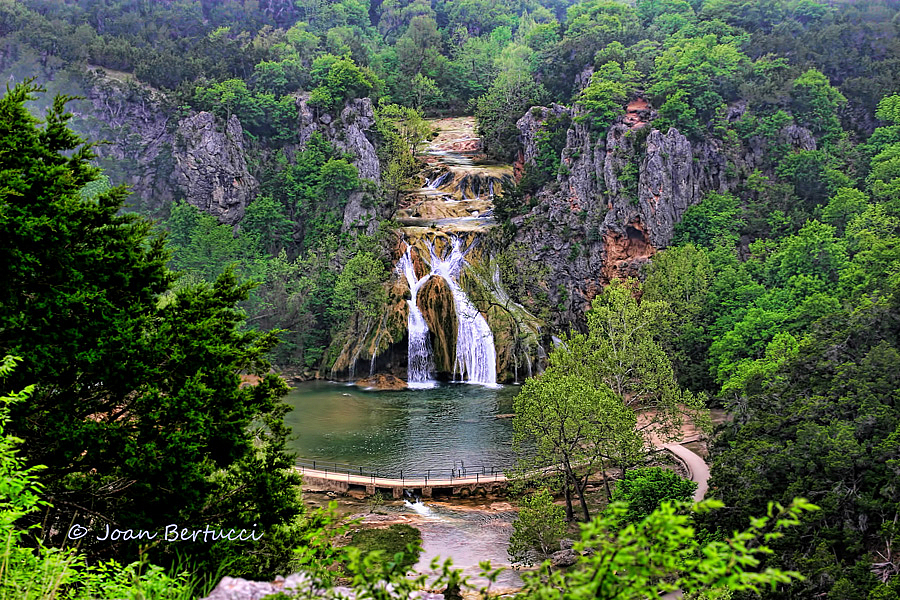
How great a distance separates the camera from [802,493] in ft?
56.9

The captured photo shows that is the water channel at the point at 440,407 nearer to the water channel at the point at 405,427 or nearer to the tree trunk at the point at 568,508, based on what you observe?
the water channel at the point at 405,427

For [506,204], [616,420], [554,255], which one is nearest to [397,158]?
[506,204]

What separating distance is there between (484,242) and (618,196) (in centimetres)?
1000

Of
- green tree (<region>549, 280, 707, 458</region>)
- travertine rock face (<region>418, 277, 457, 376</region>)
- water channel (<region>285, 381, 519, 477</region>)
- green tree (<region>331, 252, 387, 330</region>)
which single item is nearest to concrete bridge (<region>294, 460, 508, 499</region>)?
water channel (<region>285, 381, 519, 477</region>)

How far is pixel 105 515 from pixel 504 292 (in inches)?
1382

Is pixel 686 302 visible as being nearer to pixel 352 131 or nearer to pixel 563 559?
pixel 563 559

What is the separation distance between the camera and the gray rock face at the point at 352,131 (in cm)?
5331

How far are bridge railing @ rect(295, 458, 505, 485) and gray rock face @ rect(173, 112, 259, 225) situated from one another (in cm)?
3143


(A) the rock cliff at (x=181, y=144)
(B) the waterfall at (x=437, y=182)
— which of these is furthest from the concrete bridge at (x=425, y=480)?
(B) the waterfall at (x=437, y=182)

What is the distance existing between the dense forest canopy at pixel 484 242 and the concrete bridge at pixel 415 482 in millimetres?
3817

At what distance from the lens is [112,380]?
11219 mm

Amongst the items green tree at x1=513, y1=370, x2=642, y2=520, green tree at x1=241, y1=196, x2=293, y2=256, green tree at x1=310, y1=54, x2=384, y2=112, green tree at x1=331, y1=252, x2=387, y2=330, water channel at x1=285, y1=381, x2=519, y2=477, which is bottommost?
water channel at x1=285, y1=381, x2=519, y2=477

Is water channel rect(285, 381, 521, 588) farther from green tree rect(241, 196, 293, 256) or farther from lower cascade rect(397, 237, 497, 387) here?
green tree rect(241, 196, 293, 256)

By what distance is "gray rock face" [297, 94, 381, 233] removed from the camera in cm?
5331
